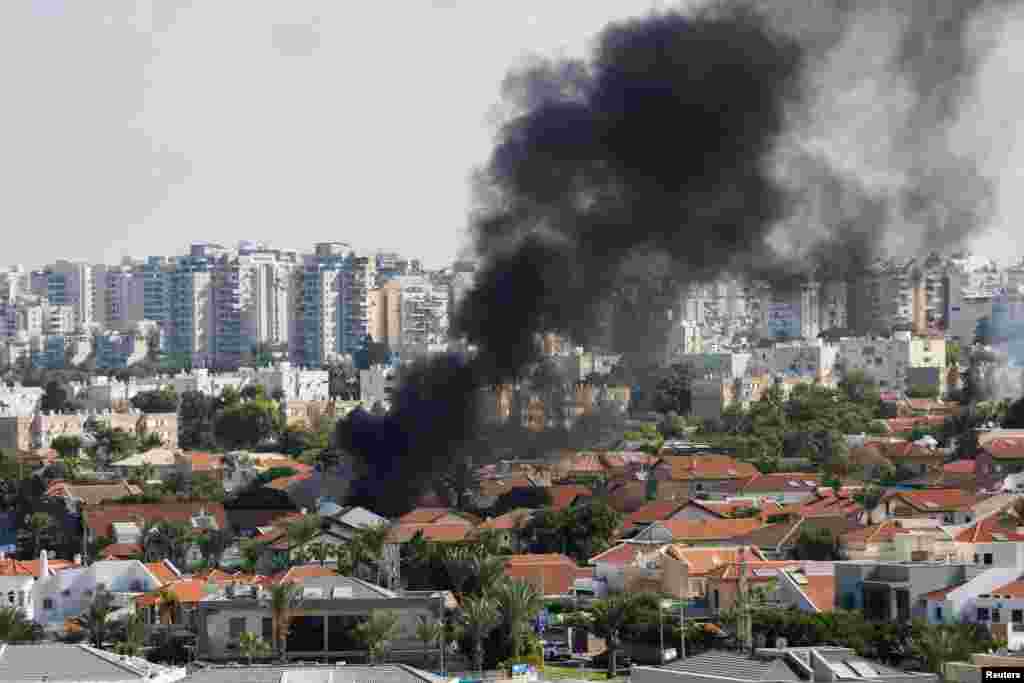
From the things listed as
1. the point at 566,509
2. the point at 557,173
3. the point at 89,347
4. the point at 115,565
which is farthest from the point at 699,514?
the point at 89,347

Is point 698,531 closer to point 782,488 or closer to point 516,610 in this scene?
point 782,488

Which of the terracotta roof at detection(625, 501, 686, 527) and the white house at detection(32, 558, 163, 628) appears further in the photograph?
the terracotta roof at detection(625, 501, 686, 527)

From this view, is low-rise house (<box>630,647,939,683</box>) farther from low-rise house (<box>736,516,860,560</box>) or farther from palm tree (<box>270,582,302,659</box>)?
low-rise house (<box>736,516,860,560</box>)

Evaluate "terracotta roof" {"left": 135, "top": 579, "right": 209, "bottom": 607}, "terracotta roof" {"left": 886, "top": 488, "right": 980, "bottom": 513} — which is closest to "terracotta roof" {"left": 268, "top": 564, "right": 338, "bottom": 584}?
"terracotta roof" {"left": 135, "top": 579, "right": 209, "bottom": 607}

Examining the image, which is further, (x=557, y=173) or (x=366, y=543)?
(x=557, y=173)

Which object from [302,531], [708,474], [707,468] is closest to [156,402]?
[707,468]

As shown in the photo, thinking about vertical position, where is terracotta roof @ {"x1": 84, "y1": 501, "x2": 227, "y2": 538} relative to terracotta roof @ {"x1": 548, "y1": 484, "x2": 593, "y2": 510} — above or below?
below

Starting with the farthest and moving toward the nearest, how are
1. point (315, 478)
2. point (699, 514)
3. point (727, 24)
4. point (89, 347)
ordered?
1. point (89, 347)
2. point (315, 478)
3. point (699, 514)
4. point (727, 24)

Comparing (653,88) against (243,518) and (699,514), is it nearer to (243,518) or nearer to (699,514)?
(699,514)
